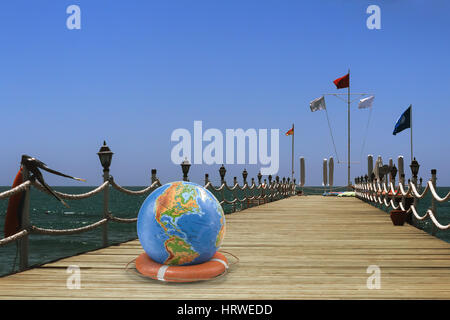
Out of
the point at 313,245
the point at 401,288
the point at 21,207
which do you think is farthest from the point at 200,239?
the point at 313,245

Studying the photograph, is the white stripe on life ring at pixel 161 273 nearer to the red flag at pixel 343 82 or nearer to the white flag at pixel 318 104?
the white flag at pixel 318 104

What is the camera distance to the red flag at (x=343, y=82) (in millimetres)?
40269

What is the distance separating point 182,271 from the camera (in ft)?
15.1

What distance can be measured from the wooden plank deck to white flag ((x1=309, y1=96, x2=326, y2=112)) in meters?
32.3

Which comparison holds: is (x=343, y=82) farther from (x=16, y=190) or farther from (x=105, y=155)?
(x=16, y=190)

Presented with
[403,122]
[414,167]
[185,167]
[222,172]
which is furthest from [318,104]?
[185,167]

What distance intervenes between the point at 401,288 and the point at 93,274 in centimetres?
365

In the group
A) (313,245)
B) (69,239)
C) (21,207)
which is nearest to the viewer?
(21,207)

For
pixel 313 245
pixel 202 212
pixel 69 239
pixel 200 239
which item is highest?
pixel 202 212
